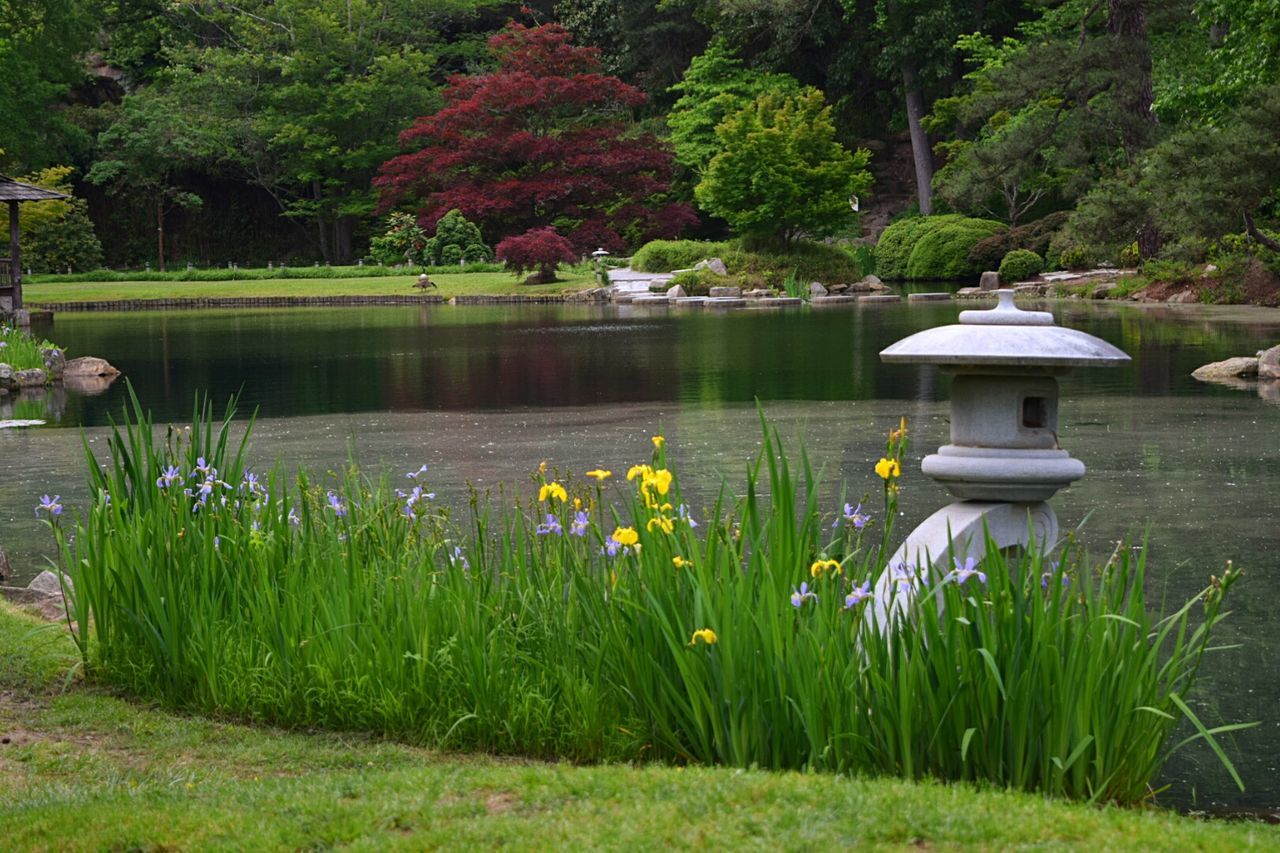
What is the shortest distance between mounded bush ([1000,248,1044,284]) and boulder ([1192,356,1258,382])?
20.2 meters

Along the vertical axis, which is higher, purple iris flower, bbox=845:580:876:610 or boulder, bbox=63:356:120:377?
purple iris flower, bbox=845:580:876:610

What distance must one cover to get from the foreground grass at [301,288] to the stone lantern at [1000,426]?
32.6m

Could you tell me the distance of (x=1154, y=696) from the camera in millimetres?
3730

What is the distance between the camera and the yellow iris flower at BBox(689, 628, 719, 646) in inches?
142

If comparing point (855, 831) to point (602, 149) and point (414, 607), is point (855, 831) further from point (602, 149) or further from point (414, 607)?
point (602, 149)

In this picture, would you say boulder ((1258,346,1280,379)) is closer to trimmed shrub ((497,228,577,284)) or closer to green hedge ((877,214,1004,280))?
green hedge ((877,214,1004,280))

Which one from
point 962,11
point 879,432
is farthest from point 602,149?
point 879,432

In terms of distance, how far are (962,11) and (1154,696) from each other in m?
41.4

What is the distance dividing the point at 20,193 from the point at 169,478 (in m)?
20.7

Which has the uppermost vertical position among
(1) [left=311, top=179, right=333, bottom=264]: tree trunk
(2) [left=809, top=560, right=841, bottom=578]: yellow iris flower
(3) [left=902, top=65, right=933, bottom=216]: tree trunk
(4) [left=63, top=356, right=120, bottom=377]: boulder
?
(3) [left=902, top=65, right=933, bottom=216]: tree trunk

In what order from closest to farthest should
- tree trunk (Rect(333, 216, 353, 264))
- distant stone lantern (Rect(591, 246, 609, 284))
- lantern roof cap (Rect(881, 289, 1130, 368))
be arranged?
lantern roof cap (Rect(881, 289, 1130, 368)) → distant stone lantern (Rect(591, 246, 609, 284)) → tree trunk (Rect(333, 216, 353, 264))

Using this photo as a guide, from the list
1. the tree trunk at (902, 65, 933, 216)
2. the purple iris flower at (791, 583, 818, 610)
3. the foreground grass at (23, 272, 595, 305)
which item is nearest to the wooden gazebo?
the foreground grass at (23, 272, 595, 305)

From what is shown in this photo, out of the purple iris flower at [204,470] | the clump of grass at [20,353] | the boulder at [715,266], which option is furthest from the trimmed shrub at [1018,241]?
the purple iris flower at [204,470]

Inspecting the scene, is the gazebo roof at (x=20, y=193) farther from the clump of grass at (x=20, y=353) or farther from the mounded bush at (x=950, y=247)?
the mounded bush at (x=950, y=247)
